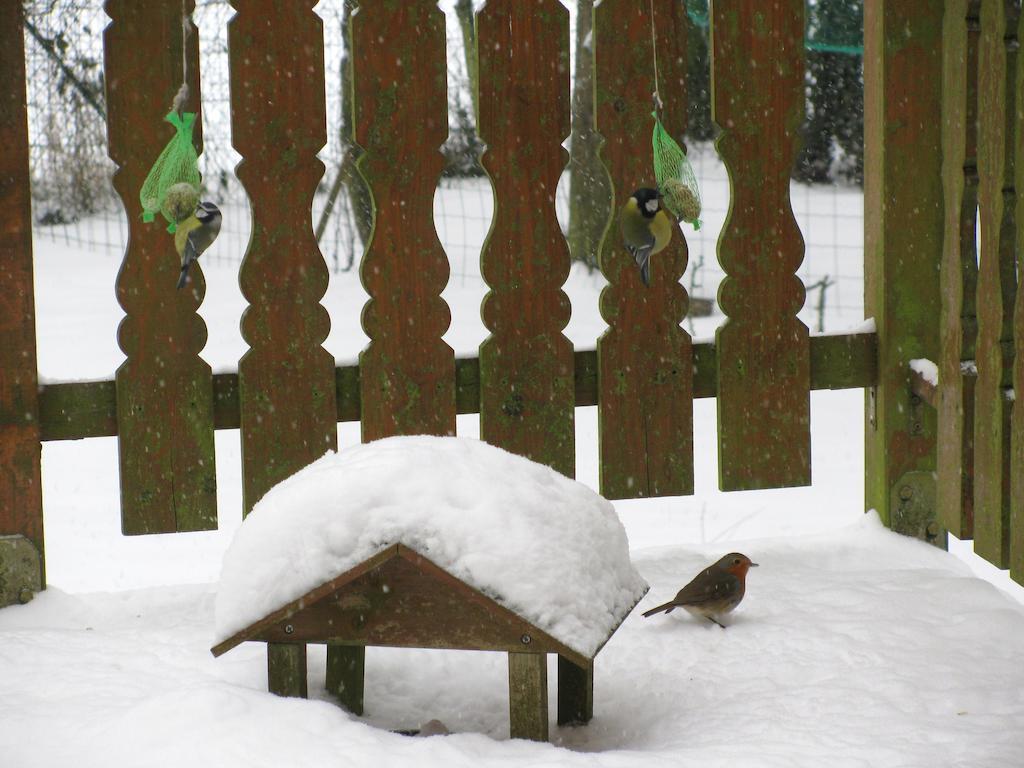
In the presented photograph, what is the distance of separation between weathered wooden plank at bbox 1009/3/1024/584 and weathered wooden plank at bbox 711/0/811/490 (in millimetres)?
1044

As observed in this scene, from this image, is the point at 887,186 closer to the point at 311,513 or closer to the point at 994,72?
the point at 994,72

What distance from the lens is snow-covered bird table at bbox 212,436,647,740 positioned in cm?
231

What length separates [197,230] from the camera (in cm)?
316

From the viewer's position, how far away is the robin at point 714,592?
308cm

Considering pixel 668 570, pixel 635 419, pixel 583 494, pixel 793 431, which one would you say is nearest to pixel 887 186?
pixel 793 431

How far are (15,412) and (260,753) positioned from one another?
1.70m

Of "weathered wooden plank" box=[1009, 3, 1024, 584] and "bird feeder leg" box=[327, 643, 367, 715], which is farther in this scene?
"bird feeder leg" box=[327, 643, 367, 715]

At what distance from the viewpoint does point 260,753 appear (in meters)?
2.15

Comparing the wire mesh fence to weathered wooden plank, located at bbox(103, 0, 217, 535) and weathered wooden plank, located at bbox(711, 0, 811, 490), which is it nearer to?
weathered wooden plank, located at bbox(711, 0, 811, 490)

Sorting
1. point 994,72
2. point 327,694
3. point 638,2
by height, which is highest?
point 638,2

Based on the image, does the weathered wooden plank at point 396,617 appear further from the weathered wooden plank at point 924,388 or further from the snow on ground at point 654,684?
the weathered wooden plank at point 924,388

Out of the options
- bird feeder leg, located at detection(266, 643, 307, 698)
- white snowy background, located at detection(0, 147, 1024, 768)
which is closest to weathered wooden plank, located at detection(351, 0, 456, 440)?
white snowy background, located at detection(0, 147, 1024, 768)

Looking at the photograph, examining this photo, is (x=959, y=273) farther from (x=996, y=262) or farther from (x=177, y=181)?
(x=177, y=181)

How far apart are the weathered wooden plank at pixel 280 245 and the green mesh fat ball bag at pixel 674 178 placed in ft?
3.15
